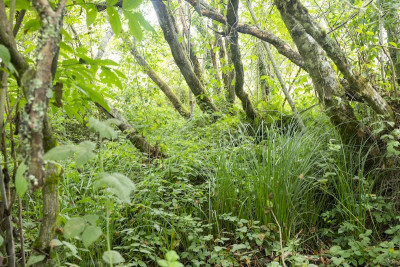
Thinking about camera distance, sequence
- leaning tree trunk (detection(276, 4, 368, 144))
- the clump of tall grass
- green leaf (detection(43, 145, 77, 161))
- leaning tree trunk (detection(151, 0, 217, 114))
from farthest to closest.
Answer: leaning tree trunk (detection(151, 0, 217, 114))
leaning tree trunk (detection(276, 4, 368, 144))
the clump of tall grass
green leaf (detection(43, 145, 77, 161))

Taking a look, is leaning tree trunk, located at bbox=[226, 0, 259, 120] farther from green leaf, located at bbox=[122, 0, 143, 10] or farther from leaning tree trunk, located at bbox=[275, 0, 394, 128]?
green leaf, located at bbox=[122, 0, 143, 10]

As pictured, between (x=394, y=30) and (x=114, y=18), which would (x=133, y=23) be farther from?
(x=394, y=30)

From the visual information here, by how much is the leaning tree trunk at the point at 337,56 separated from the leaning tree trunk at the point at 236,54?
1087mm

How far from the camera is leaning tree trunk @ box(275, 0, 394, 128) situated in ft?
8.62

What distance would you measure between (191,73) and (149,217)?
3207mm

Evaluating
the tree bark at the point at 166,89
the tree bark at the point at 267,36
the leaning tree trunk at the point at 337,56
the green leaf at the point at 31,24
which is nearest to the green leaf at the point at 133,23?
the green leaf at the point at 31,24

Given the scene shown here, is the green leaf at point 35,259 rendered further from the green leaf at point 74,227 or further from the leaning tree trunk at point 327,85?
the leaning tree trunk at point 327,85

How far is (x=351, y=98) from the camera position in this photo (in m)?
2.88

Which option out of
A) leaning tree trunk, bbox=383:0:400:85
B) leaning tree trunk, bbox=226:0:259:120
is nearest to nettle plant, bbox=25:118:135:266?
leaning tree trunk, bbox=226:0:259:120

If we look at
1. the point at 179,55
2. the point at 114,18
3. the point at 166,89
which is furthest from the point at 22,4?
the point at 166,89

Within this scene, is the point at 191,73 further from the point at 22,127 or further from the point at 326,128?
the point at 22,127

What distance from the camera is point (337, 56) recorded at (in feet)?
8.68

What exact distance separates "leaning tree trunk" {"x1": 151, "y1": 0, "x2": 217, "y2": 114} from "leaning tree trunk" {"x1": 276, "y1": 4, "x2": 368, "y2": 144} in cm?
211

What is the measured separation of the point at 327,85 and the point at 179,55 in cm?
265
